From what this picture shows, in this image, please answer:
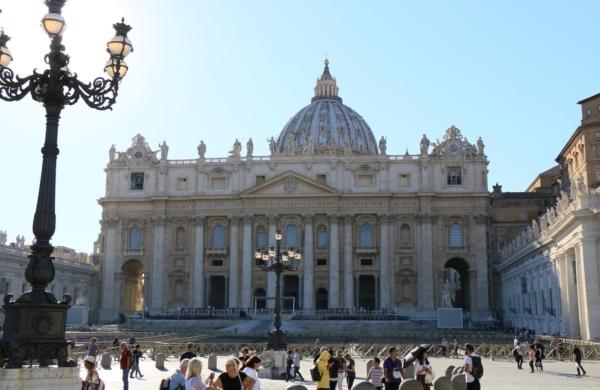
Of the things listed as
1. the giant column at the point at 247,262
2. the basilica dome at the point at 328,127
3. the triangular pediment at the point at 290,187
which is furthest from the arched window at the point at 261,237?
the basilica dome at the point at 328,127

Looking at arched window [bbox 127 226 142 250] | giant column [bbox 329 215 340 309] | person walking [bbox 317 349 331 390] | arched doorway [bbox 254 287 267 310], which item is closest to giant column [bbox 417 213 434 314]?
giant column [bbox 329 215 340 309]

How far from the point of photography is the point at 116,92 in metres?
11.8

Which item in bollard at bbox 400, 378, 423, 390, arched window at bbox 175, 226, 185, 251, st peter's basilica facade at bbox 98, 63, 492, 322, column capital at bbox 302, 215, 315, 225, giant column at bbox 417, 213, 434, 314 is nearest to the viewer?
bollard at bbox 400, 378, 423, 390

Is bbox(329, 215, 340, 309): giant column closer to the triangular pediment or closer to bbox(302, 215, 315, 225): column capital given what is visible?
bbox(302, 215, 315, 225): column capital

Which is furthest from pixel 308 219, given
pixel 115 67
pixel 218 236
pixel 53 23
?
pixel 53 23

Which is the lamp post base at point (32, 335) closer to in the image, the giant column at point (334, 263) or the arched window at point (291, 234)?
the giant column at point (334, 263)

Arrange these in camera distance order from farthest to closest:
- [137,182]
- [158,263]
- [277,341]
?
[137,182], [158,263], [277,341]

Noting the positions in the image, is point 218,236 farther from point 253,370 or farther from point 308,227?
point 253,370

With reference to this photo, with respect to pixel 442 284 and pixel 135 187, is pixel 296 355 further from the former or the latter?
pixel 135 187

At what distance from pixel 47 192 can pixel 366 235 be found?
63.5 metres

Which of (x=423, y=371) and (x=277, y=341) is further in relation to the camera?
(x=277, y=341)

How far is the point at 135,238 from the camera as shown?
A: 76.7 m

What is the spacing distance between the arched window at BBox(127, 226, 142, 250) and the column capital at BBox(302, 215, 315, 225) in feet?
62.5

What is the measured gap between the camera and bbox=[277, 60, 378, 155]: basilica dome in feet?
361
